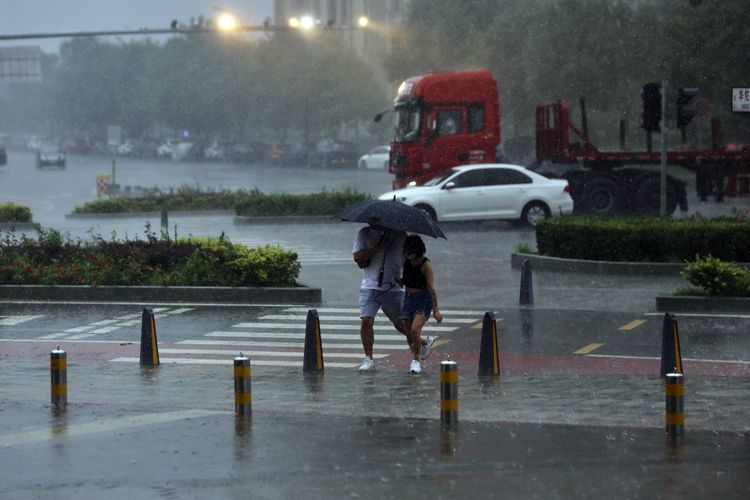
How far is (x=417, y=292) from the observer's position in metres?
14.5

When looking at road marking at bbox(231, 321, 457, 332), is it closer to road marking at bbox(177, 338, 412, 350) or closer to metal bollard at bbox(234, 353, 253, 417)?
road marking at bbox(177, 338, 412, 350)

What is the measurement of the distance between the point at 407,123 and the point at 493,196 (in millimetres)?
6286

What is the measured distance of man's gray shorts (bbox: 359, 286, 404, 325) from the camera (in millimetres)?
14656

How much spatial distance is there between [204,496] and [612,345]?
8.90 m

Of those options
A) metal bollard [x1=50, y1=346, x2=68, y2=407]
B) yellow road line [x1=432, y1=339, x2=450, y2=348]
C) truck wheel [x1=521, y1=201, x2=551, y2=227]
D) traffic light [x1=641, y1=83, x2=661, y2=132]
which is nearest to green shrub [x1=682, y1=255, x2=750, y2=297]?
yellow road line [x1=432, y1=339, x2=450, y2=348]

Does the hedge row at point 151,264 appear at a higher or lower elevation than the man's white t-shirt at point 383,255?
lower

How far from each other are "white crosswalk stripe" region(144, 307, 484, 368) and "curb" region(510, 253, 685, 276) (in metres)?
4.53

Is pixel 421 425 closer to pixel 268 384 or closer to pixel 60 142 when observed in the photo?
pixel 268 384

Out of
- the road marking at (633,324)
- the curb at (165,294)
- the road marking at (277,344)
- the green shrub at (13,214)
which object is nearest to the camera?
the road marking at (277,344)

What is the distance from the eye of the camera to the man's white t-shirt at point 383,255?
48.1 ft

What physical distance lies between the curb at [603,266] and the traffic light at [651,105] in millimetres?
3191

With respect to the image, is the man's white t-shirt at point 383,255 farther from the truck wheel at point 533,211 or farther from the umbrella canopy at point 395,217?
the truck wheel at point 533,211

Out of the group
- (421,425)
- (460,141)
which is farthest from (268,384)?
(460,141)

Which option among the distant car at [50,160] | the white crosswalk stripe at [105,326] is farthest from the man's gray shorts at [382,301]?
the distant car at [50,160]
